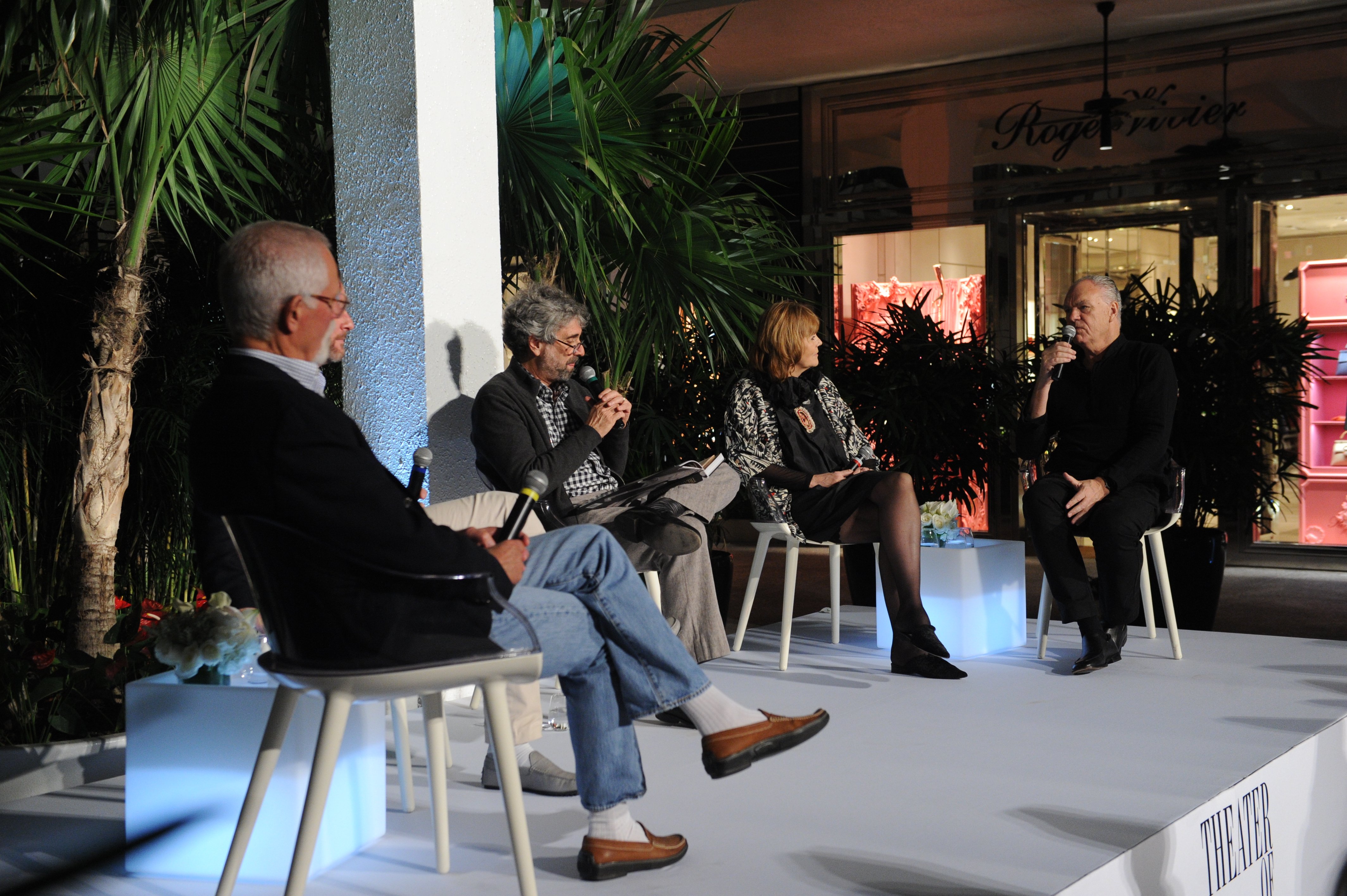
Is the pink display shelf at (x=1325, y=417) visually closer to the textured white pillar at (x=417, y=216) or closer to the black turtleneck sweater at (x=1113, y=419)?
the black turtleneck sweater at (x=1113, y=419)

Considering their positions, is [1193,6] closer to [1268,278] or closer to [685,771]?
[1268,278]

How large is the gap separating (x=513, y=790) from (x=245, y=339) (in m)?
0.74

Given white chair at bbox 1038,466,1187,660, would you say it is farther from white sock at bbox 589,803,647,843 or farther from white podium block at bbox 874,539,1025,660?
white sock at bbox 589,803,647,843

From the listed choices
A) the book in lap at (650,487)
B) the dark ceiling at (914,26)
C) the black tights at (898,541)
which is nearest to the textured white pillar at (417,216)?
the book in lap at (650,487)

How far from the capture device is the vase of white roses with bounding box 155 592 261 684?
207 cm

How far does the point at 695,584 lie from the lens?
130 inches

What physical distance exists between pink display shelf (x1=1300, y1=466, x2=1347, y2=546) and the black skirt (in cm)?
465

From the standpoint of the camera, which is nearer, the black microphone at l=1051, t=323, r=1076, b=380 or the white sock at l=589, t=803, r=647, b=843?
the white sock at l=589, t=803, r=647, b=843

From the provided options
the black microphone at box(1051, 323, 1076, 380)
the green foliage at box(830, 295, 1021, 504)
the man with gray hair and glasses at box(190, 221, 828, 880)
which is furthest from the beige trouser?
the green foliage at box(830, 295, 1021, 504)

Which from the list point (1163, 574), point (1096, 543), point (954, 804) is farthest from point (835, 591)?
point (954, 804)

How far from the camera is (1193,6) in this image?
702 cm

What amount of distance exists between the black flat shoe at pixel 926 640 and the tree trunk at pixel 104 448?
2.17m

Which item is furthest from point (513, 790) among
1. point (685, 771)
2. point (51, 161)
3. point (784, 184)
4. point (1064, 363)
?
point (784, 184)

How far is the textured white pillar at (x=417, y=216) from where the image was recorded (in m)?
3.27
